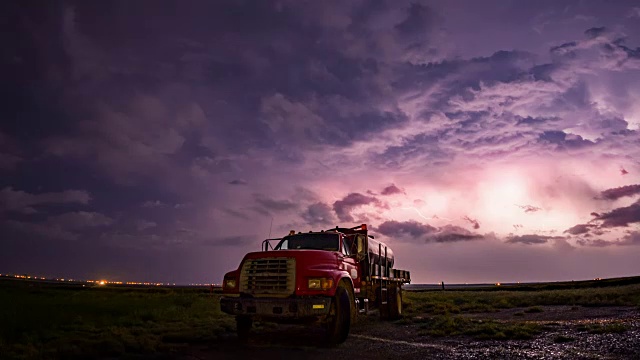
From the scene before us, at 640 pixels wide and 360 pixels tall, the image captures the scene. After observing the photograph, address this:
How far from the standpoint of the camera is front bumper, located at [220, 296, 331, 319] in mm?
10656

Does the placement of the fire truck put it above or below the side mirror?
below

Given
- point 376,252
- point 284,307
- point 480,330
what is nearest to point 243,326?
point 284,307

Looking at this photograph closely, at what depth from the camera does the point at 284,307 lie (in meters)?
10.8

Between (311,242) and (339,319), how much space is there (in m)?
3.08

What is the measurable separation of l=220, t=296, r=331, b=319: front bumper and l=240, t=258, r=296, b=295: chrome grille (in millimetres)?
295

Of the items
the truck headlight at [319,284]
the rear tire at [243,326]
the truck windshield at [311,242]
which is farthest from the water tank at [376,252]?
the rear tire at [243,326]

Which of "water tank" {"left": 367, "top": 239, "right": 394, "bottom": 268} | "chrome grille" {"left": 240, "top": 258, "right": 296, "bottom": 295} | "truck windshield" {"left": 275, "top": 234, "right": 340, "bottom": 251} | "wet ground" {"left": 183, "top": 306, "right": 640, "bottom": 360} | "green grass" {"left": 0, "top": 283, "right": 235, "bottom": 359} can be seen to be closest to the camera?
"wet ground" {"left": 183, "top": 306, "right": 640, "bottom": 360}

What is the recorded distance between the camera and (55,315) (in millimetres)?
15719

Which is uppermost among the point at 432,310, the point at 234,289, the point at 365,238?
the point at 365,238

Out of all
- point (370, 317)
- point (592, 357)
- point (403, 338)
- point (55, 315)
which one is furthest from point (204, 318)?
point (592, 357)

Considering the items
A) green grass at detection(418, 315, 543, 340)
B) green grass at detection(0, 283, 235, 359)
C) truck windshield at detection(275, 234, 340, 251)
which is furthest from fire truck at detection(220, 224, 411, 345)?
green grass at detection(418, 315, 543, 340)

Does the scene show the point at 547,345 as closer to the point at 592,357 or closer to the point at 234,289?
the point at 592,357

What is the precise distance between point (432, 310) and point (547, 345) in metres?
13.7

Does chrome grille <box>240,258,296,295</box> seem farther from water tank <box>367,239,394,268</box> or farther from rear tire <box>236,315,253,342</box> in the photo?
water tank <box>367,239,394,268</box>
